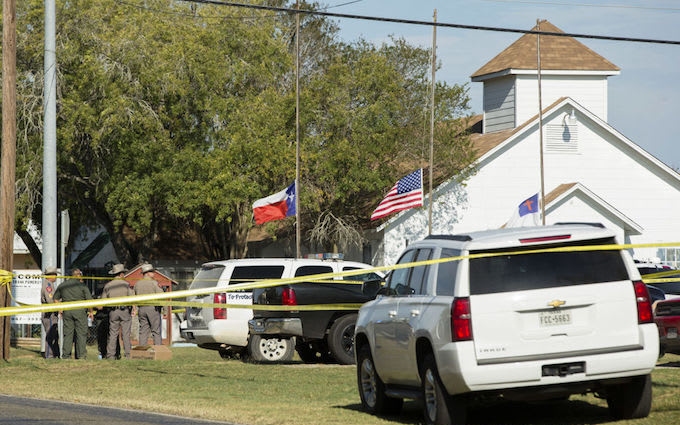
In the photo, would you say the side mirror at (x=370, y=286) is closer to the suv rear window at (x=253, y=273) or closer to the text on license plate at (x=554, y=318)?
the text on license plate at (x=554, y=318)

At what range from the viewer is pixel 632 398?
1136cm

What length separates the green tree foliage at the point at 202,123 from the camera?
39.4 m

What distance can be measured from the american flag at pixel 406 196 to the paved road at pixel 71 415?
21416 millimetres

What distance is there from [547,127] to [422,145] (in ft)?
17.6

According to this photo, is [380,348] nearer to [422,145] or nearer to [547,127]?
[422,145]

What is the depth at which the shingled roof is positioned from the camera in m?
47.2

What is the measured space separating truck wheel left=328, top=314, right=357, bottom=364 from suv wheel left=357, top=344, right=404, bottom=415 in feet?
21.5

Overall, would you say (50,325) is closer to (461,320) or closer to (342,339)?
(342,339)

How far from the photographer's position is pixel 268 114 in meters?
41.2

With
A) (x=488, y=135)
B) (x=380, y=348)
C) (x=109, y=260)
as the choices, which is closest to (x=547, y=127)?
(x=488, y=135)

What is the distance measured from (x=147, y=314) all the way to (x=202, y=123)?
1868 cm

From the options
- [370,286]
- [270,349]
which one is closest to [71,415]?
[370,286]

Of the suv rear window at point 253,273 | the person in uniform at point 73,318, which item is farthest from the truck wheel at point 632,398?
the person in uniform at point 73,318

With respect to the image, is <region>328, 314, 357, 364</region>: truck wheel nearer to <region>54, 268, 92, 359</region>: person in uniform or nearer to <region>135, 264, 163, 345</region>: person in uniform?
<region>135, 264, 163, 345</region>: person in uniform
